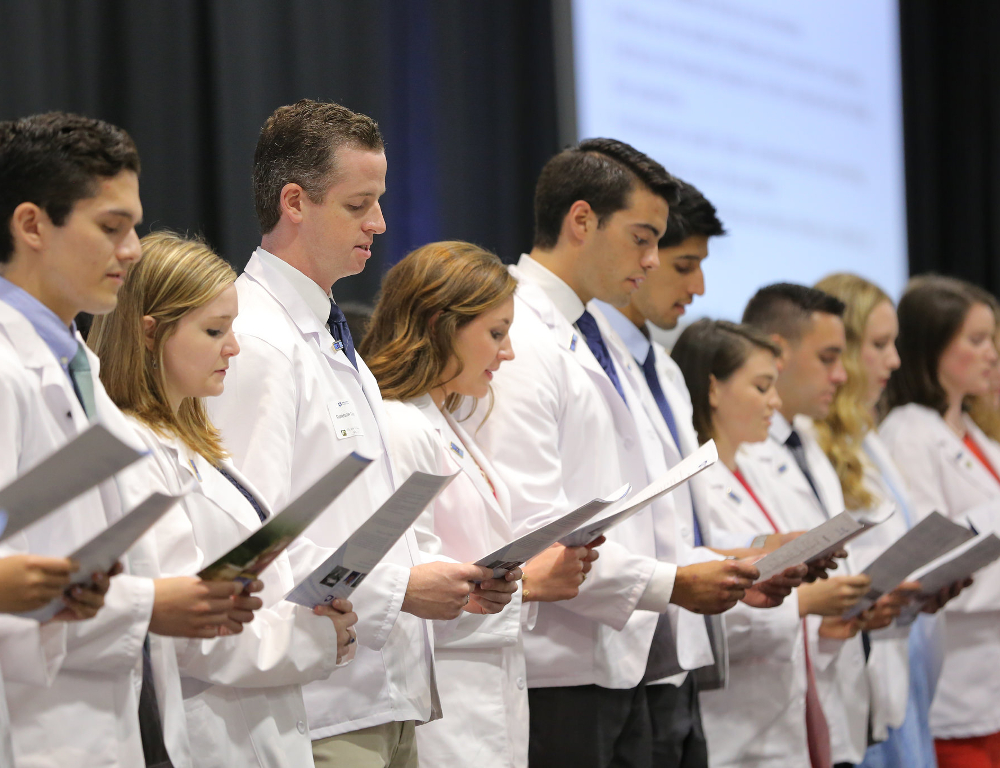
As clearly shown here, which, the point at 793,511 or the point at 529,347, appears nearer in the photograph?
the point at 529,347

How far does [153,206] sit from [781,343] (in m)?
1.96

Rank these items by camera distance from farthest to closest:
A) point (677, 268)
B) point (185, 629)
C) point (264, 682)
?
point (677, 268) → point (264, 682) → point (185, 629)

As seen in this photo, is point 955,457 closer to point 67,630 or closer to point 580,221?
point 580,221

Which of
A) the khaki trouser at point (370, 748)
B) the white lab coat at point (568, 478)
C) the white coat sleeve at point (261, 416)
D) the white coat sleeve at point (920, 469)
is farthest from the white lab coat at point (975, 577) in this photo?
the white coat sleeve at point (261, 416)

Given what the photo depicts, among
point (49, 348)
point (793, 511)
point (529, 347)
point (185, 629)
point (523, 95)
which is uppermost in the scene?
Result: point (523, 95)

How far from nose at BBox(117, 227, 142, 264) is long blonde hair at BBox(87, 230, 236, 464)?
28cm

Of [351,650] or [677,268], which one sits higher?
Answer: [677,268]

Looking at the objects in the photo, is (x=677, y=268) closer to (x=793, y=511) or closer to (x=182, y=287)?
(x=793, y=511)

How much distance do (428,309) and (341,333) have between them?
254mm

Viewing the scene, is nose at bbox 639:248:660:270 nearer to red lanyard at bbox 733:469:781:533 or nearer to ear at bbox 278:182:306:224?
red lanyard at bbox 733:469:781:533

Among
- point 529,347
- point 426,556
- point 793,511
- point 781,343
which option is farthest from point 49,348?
point 781,343

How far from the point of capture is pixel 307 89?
386cm

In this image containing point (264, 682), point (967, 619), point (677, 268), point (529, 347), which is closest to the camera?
point (264, 682)

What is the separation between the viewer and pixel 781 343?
3.88 m
